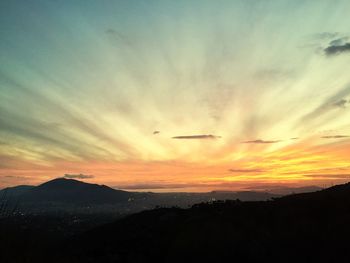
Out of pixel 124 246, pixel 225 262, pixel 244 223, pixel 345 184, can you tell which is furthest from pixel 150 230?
pixel 345 184

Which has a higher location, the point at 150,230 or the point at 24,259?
the point at 150,230

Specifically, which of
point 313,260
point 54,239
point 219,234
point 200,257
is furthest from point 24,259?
point 313,260

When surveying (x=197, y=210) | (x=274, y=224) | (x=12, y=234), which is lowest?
(x=12, y=234)

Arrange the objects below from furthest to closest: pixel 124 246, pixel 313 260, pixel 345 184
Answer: pixel 345 184 → pixel 124 246 → pixel 313 260

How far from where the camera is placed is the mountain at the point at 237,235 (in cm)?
1672

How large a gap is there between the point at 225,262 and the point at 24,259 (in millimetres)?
8610

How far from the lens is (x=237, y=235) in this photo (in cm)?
1802

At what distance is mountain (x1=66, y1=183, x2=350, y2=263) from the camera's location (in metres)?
16.7

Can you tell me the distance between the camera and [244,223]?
20.5 m

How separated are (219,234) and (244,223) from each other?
2.93 meters

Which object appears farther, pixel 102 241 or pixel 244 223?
pixel 102 241

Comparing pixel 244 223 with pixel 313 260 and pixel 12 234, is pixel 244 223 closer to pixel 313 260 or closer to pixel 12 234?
pixel 313 260

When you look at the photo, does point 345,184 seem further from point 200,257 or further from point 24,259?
point 24,259

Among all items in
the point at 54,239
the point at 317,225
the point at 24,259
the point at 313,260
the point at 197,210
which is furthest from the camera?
the point at 197,210
